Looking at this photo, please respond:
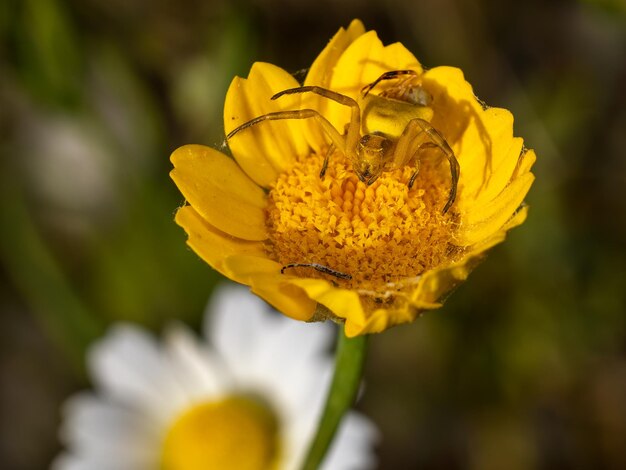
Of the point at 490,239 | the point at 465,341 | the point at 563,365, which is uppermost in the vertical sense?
the point at 490,239

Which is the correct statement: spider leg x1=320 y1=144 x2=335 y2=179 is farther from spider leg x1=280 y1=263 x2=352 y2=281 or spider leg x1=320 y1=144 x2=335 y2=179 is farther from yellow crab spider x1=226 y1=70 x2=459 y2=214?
spider leg x1=280 y1=263 x2=352 y2=281

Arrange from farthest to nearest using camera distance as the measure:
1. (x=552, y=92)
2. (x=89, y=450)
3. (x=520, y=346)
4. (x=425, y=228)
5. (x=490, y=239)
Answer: (x=552, y=92), (x=520, y=346), (x=89, y=450), (x=425, y=228), (x=490, y=239)

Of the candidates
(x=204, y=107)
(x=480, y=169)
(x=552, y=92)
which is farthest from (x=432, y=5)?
(x=480, y=169)

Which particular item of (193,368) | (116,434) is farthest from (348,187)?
(116,434)

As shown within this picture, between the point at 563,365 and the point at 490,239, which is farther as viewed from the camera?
the point at 563,365

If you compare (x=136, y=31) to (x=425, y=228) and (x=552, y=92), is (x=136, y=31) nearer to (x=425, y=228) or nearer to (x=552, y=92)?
(x=552, y=92)

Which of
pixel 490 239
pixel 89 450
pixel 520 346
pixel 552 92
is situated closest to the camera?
pixel 490 239

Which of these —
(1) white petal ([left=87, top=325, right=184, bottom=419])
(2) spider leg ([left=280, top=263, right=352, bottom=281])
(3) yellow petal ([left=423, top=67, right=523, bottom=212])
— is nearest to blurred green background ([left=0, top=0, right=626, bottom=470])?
(1) white petal ([left=87, top=325, right=184, bottom=419])
